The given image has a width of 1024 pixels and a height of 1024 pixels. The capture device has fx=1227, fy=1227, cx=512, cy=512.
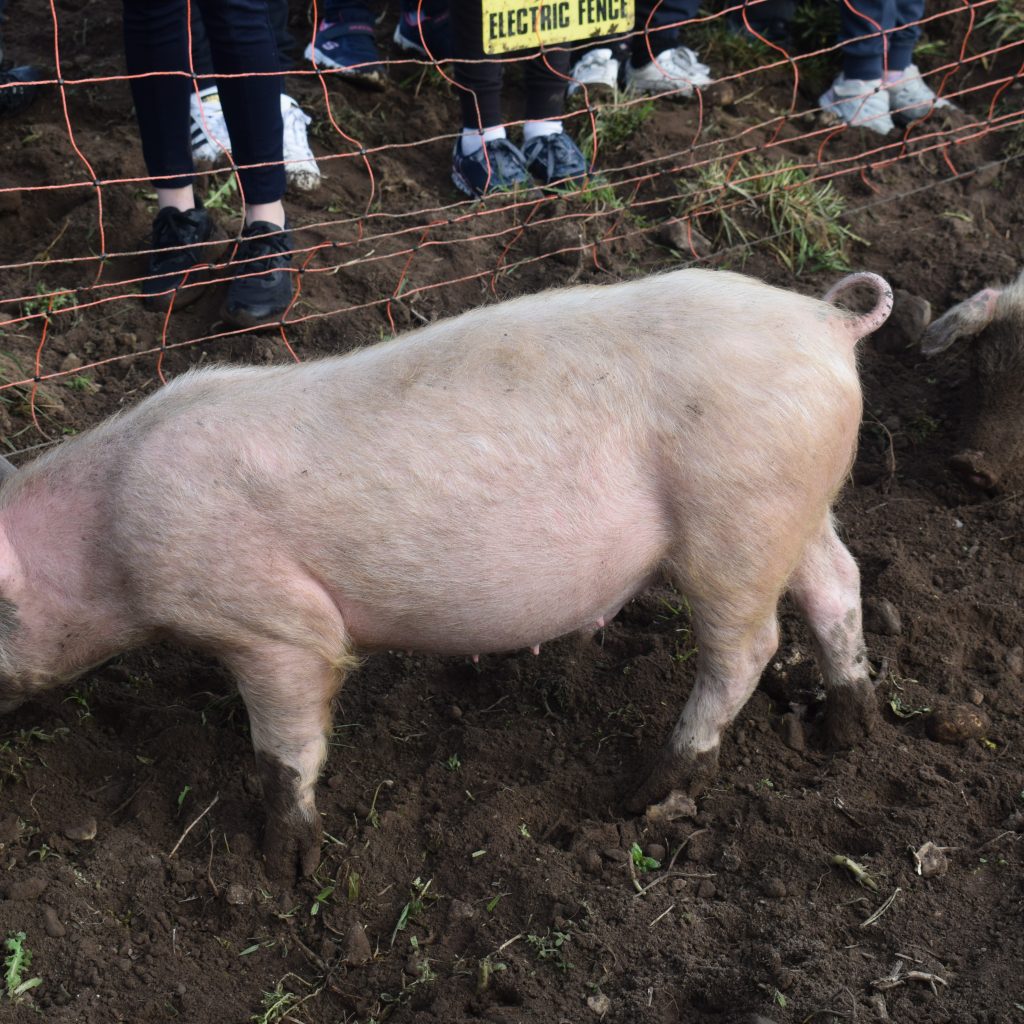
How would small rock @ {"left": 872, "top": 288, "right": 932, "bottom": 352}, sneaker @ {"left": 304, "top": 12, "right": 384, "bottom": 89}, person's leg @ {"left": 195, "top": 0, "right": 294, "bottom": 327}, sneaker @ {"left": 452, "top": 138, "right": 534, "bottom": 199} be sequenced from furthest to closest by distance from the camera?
sneaker @ {"left": 304, "top": 12, "right": 384, "bottom": 89}
sneaker @ {"left": 452, "top": 138, "right": 534, "bottom": 199}
small rock @ {"left": 872, "top": 288, "right": 932, "bottom": 352}
person's leg @ {"left": 195, "top": 0, "right": 294, "bottom": 327}

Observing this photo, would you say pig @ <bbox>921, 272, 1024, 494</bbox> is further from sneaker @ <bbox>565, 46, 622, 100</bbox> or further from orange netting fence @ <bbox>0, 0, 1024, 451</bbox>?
sneaker @ <bbox>565, 46, 622, 100</bbox>

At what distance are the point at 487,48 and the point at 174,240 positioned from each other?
1.48 metres

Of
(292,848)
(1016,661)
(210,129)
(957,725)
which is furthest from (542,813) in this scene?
(210,129)

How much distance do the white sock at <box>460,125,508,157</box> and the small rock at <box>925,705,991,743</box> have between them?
3447mm

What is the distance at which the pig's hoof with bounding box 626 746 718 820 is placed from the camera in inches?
135

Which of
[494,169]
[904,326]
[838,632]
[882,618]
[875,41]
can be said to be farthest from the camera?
[875,41]

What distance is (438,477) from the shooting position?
2.95 m

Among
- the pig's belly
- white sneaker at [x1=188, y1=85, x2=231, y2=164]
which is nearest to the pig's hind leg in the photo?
the pig's belly

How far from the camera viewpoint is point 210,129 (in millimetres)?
5809

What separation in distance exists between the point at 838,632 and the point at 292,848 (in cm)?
167

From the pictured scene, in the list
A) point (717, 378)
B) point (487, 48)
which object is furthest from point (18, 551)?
point (487, 48)

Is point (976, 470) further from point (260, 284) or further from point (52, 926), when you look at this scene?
point (52, 926)

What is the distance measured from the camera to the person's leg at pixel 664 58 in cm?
670

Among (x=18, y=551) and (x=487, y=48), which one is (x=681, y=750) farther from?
(x=487, y=48)
